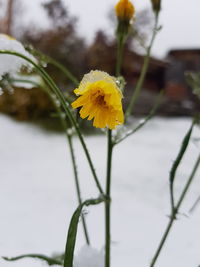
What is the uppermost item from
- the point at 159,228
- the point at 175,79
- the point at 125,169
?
the point at 175,79

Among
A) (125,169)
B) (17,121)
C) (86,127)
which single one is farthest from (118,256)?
(17,121)

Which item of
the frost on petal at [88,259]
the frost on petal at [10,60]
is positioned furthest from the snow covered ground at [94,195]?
the frost on petal at [10,60]

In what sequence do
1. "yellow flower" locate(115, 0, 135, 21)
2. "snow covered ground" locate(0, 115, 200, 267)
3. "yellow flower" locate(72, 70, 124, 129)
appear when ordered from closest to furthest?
1. "yellow flower" locate(72, 70, 124, 129)
2. "yellow flower" locate(115, 0, 135, 21)
3. "snow covered ground" locate(0, 115, 200, 267)

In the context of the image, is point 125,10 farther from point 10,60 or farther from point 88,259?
point 88,259

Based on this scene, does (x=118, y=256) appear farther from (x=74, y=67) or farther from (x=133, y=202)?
(x=74, y=67)

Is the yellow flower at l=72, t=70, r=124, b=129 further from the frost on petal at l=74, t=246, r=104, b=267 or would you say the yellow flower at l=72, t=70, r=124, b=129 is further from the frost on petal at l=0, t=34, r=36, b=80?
the frost on petal at l=74, t=246, r=104, b=267

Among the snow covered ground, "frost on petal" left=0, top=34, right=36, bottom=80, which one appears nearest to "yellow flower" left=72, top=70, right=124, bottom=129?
"frost on petal" left=0, top=34, right=36, bottom=80
